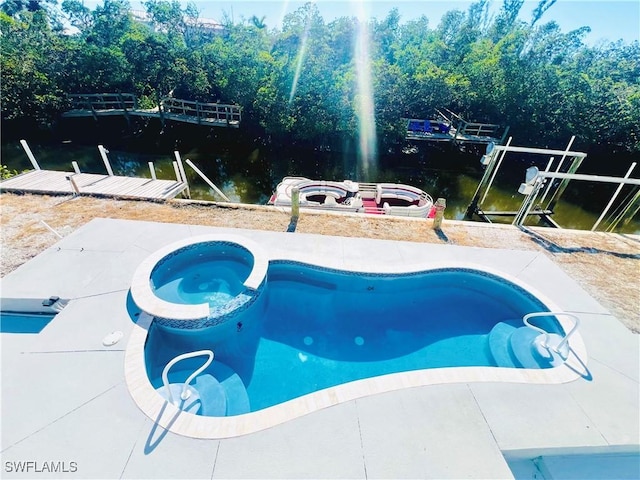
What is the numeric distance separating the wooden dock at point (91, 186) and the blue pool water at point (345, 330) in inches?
224

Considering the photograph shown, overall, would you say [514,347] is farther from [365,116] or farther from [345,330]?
[365,116]

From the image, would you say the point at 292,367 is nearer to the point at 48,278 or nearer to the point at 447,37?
the point at 48,278

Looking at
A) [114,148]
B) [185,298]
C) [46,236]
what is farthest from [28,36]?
[185,298]

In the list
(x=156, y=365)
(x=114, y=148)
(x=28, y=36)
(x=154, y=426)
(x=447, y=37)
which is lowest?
(x=114, y=148)

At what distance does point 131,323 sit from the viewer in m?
4.81

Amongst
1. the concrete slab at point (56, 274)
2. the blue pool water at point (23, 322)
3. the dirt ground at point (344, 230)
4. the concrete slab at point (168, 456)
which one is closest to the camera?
the concrete slab at point (168, 456)

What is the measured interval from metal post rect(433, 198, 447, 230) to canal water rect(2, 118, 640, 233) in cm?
756

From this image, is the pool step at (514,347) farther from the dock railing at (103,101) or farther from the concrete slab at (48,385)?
the dock railing at (103,101)

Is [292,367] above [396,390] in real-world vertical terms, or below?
below

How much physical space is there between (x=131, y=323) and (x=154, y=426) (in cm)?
185

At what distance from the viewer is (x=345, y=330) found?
5.90 metres

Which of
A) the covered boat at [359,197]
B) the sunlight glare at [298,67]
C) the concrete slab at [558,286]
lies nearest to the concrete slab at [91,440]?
the concrete slab at [558,286]

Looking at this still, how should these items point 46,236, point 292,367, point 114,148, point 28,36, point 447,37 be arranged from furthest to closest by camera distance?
point 447,37 < point 28,36 < point 114,148 < point 46,236 < point 292,367

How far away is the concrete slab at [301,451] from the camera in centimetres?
322
